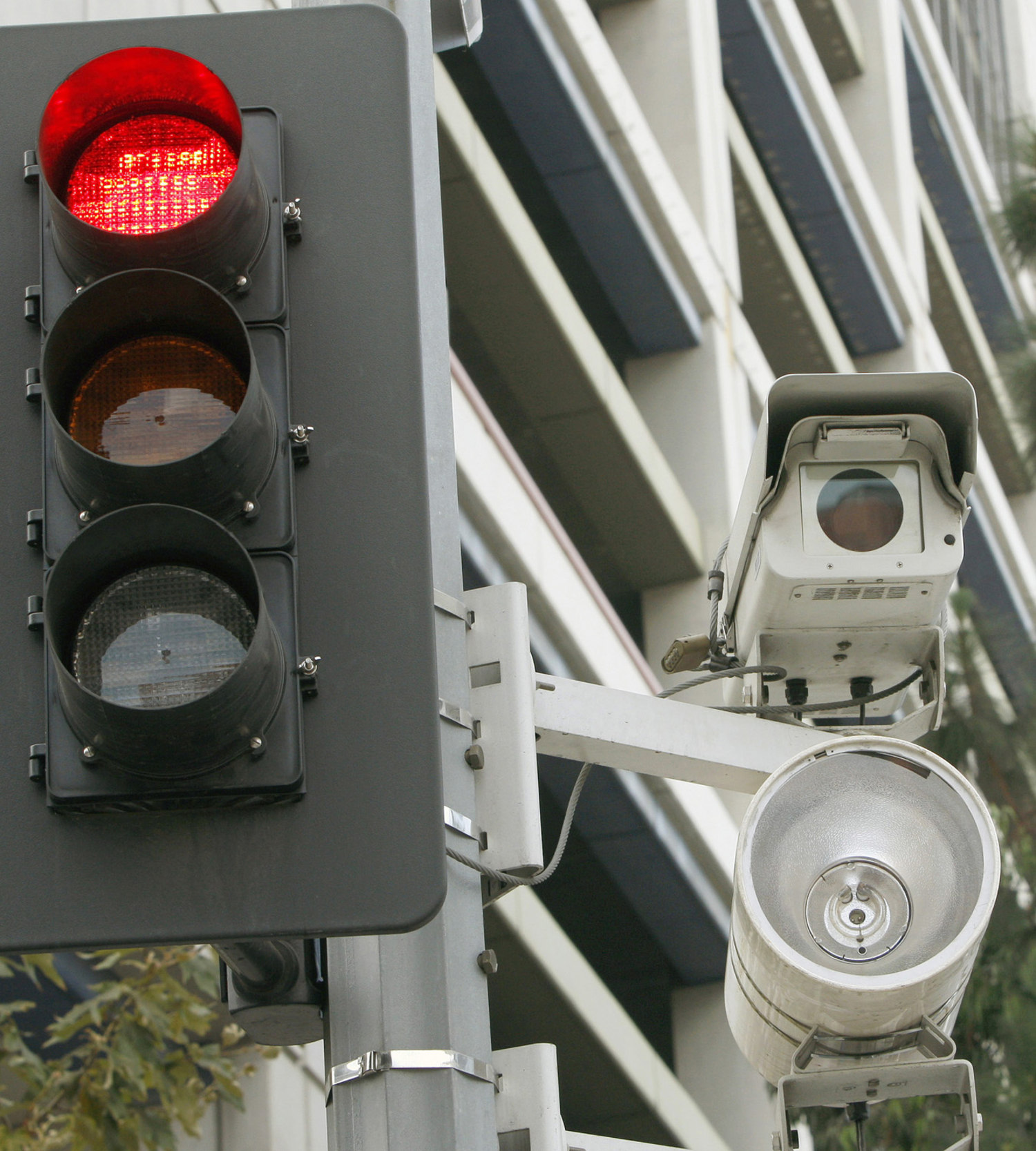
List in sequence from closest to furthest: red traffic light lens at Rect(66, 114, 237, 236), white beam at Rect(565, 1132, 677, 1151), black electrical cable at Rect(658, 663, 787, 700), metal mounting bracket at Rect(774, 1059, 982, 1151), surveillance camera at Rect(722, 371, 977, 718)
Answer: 1. red traffic light lens at Rect(66, 114, 237, 236)
2. white beam at Rect(565, 1132, 677, 1151)
3. metal mounting bracket at Rect(774, 1059, 982, 1151)
4. surveillance camera at Rect(722, 371, 977, 718)
5. black electrical cable at Rect(658, 663, 787, 700)

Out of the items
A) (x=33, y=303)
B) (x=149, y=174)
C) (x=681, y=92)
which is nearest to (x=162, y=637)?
(x=33, y=303)

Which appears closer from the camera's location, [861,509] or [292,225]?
[292,225]

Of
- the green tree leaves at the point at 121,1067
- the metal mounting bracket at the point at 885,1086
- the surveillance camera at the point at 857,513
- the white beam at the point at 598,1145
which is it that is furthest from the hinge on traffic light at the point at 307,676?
the green tree leaves at the point at 121,1067

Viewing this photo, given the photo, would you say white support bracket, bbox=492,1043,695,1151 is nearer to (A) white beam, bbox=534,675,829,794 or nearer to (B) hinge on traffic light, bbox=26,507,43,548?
(A) white beam, bbox=534,675,829,794

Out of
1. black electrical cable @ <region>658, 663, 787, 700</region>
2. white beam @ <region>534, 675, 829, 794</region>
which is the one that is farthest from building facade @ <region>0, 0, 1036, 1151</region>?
white beam @ <region>534, 675, 829, 794</region>

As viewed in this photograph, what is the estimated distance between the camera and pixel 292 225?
2158mm

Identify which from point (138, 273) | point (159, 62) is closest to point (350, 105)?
point (159, 62)

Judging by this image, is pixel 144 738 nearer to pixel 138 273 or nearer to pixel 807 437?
pixel 138 273

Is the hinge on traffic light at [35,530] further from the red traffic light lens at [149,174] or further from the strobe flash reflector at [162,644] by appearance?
the red traffic light lens at [149,174]

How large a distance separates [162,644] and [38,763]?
177mm

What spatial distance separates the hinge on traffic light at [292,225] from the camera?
216cm

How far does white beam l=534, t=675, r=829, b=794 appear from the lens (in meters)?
2.97

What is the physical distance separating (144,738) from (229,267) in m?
0.58

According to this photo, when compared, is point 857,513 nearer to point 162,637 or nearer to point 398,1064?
point 398,1064
